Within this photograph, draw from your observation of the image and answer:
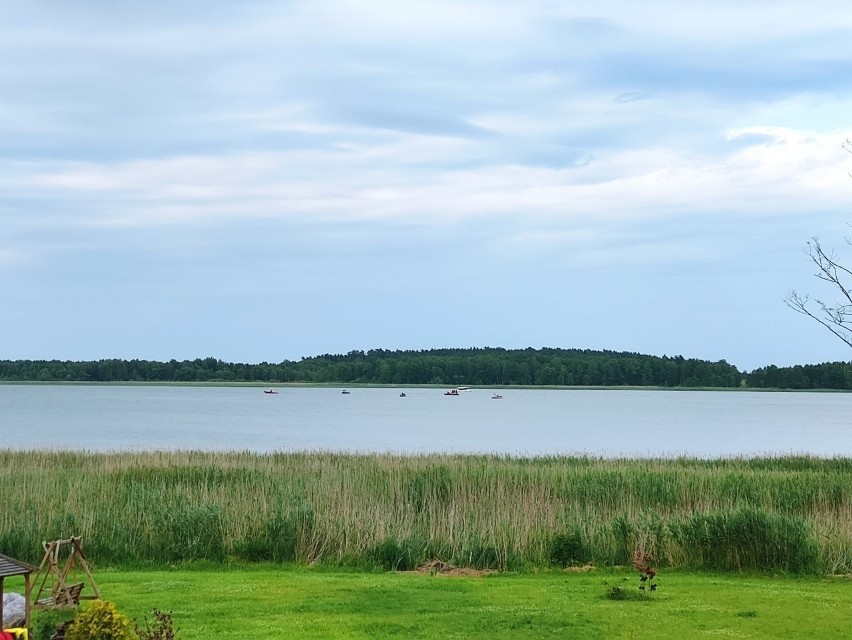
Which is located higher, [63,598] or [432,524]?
[63,598]

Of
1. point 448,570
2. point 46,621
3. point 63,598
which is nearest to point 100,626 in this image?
point 46,621

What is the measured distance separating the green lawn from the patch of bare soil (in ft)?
1.46

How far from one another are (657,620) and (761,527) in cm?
381

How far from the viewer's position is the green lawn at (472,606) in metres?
6.53

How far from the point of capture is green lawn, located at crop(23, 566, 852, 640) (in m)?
6.53

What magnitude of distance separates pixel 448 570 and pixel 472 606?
2.65 meters

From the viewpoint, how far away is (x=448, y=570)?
9.98 m

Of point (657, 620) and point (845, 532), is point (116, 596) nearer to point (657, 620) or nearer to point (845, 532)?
point (657, 620)

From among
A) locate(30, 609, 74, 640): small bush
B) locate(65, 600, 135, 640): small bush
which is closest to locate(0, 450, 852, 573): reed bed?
locate(30, 609, 74, 640): small bush

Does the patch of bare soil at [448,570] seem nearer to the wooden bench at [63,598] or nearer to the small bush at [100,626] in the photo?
the wooden bench at [63,598]

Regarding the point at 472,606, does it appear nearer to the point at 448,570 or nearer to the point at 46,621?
the point at 448,570

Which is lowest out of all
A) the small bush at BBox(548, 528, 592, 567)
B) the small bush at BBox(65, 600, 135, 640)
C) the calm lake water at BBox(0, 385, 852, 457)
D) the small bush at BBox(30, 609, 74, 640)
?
the calm lake water at BBox(0, 385, 852, 457)

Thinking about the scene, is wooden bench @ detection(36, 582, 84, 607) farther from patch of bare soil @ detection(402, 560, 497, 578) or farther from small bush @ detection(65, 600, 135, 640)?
patch of bare soil @ detection(402, 560, 497, 578)

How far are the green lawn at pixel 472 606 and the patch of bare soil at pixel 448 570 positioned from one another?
0.45 m
